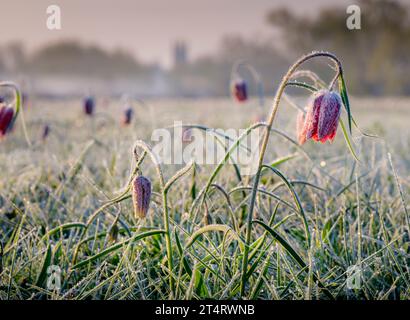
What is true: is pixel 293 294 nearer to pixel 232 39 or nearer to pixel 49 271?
pixel 49 271

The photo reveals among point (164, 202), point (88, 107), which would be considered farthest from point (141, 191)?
point (88, 107)

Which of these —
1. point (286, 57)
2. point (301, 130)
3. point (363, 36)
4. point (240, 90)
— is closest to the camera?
point (301, 130)

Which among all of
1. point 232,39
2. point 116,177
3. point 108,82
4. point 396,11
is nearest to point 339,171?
point 116,177

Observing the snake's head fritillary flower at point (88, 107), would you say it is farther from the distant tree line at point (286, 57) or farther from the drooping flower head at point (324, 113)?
the drooping flower head at point (324, 113)

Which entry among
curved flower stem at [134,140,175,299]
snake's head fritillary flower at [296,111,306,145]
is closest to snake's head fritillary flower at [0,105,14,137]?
curved flower stem at [134,140,175,299]

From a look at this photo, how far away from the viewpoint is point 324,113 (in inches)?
47.1

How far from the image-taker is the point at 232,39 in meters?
6.69

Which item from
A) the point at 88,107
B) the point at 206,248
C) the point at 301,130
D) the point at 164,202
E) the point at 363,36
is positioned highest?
the point at 363,36

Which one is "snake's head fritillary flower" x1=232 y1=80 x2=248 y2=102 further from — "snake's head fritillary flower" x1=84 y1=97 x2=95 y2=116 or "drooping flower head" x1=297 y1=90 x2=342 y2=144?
"drooping flower head" x1=297 y1=90 x2=342 y2=144

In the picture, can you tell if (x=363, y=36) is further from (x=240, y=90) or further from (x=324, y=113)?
(x=324, y=113)

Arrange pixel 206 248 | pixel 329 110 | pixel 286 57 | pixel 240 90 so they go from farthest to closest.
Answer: pixel 286 57 < pixel 240 90 < pixel 206 248 < pixel 329 110

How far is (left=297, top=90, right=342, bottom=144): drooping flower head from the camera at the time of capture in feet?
3.92

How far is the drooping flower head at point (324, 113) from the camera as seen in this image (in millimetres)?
1194

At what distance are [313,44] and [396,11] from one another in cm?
281
